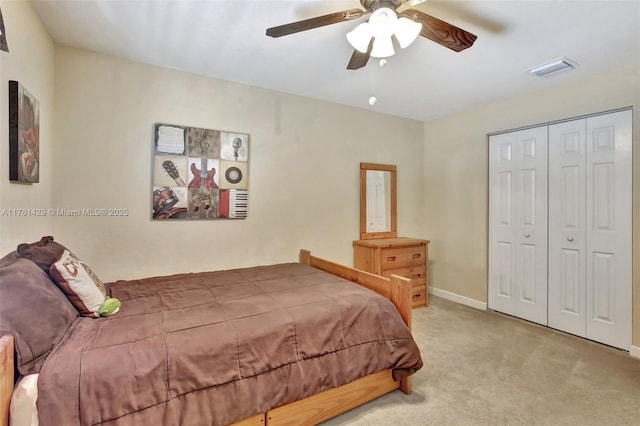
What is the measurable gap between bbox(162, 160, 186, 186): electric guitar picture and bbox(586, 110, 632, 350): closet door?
3.69 meters

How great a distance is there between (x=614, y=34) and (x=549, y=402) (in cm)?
250

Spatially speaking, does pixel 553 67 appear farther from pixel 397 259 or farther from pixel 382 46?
pixel 397 259

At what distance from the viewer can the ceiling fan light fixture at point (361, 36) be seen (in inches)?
67.3

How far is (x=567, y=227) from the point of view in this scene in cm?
295

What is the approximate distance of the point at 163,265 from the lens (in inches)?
106

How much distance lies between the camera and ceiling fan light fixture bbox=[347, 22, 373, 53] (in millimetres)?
Result: 1710

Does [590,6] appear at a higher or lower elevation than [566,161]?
higher

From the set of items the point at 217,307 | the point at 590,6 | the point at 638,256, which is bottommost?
the point at 217,307

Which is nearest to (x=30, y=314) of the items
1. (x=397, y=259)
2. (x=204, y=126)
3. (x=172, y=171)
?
(x=172, y=171)

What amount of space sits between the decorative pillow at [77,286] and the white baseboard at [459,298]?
372 cm

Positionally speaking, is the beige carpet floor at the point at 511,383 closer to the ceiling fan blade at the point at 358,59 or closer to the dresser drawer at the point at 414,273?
the dresser drawer at the point at 414,273

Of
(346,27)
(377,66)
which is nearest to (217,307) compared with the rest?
(346,27)

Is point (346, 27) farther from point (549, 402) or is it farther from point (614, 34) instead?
point (549, 402)

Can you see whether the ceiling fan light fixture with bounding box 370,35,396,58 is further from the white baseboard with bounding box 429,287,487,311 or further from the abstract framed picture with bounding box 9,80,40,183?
the white baseboard with bounding box 429,287,487,311
